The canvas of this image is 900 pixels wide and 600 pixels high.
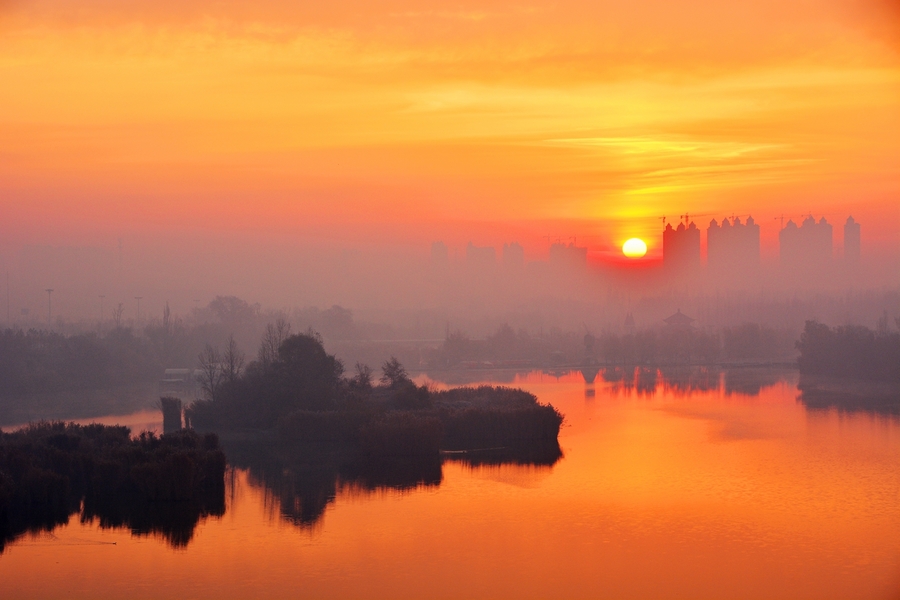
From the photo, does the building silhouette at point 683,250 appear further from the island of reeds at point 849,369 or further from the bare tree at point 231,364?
the bare tree at point 231,364

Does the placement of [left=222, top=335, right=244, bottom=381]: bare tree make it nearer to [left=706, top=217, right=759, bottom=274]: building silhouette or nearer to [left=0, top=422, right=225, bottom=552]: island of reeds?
[left=0, top=422, right=225, bottom=552]: island of reeds

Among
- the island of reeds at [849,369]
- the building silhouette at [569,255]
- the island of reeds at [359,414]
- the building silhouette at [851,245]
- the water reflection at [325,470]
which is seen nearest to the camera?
the water reflection at [325,470]

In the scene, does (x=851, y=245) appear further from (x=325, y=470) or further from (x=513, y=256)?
(x=325, y=470)

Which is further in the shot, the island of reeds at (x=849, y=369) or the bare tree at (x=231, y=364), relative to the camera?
the island of reeds at (x=849, y=369)

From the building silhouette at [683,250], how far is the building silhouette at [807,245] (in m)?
9.01

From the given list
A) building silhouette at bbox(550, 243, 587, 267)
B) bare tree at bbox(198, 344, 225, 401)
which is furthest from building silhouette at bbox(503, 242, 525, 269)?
bare tree at bbox(198, 344, 225, 401)

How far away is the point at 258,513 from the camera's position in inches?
503

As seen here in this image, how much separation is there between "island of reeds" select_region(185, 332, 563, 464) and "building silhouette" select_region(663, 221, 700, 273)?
225 feet

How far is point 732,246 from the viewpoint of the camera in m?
89.8

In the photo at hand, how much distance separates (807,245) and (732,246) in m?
6.91

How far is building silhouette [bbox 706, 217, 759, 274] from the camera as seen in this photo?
8844 cm

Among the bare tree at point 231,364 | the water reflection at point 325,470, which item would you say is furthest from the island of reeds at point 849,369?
the bare tree at point 231,364

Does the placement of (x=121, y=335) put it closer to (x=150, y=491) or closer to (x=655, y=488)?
(x=150, y=491)

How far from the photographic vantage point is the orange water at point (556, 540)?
388 inches
